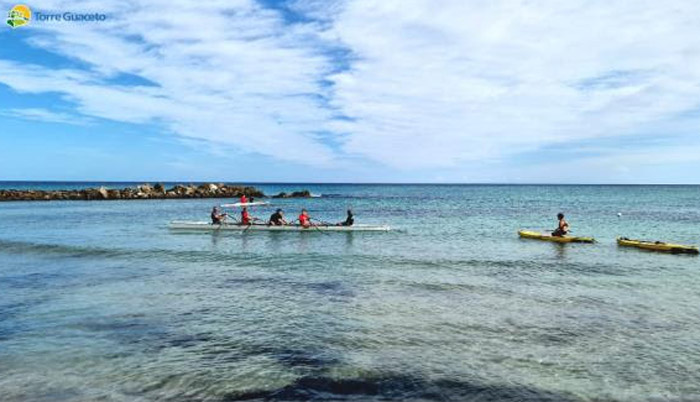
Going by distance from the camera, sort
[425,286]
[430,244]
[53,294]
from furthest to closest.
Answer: [430,244] < [425,286] < [53,294]

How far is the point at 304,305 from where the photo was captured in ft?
48.0

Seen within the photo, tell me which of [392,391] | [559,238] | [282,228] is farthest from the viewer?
[282,228]

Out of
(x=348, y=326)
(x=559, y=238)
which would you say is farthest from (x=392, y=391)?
(x=559, y=238)

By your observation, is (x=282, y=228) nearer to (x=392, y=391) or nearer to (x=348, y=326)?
(x=348, y=326)

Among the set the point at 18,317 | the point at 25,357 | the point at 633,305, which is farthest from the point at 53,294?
the point at 633,305

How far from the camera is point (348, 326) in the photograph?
495 inches

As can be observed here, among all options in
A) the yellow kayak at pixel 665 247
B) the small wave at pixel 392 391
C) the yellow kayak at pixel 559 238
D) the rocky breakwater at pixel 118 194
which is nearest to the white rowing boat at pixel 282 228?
the yellow kayak at pixel 559 238

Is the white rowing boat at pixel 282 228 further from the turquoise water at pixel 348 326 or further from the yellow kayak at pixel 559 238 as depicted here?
the yellow kayak at pixel 559 238

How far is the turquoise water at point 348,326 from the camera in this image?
29.8ft

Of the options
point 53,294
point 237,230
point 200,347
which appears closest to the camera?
point 200,347

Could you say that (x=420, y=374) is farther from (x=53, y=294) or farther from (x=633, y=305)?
(x=53, y=294)

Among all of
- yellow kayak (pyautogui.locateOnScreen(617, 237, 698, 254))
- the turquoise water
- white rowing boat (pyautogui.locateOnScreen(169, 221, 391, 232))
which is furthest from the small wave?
white rowing boat (pyautogui.locateOnScreen(169, 221, 391, 232))

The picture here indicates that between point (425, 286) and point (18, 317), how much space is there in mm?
11943

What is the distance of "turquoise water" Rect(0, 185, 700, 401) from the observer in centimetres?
908
